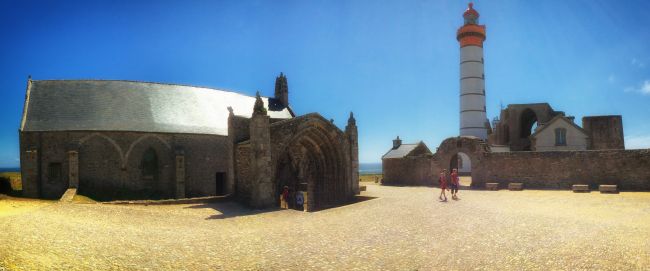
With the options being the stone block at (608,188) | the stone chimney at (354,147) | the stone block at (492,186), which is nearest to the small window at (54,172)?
the stone chimney at (354,147)

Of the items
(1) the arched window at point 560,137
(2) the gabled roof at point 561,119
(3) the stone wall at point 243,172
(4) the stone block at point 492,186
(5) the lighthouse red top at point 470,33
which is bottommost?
(4) the stone block at point 492,186

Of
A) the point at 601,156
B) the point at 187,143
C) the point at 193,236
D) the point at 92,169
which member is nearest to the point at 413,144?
the point at 601,156

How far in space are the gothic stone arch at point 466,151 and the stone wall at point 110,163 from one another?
1630 centimetres

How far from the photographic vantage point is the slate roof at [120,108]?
77.6 ft

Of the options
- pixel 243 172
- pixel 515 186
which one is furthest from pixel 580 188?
pixel 243 172

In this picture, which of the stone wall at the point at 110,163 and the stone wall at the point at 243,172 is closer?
the stone wall at the point at 243,172

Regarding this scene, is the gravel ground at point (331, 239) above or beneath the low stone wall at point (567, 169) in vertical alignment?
beneath

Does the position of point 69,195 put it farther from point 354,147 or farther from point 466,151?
point 466,151

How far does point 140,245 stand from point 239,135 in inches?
434

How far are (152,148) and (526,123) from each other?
39.7 m

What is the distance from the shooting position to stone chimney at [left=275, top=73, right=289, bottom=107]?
36.3m

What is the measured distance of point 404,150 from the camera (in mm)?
35875

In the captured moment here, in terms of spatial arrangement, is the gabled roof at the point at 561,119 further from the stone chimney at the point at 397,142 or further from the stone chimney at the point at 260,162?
the stone chimney at the point at 260,162

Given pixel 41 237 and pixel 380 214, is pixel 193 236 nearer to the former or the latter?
pixel 41 237
